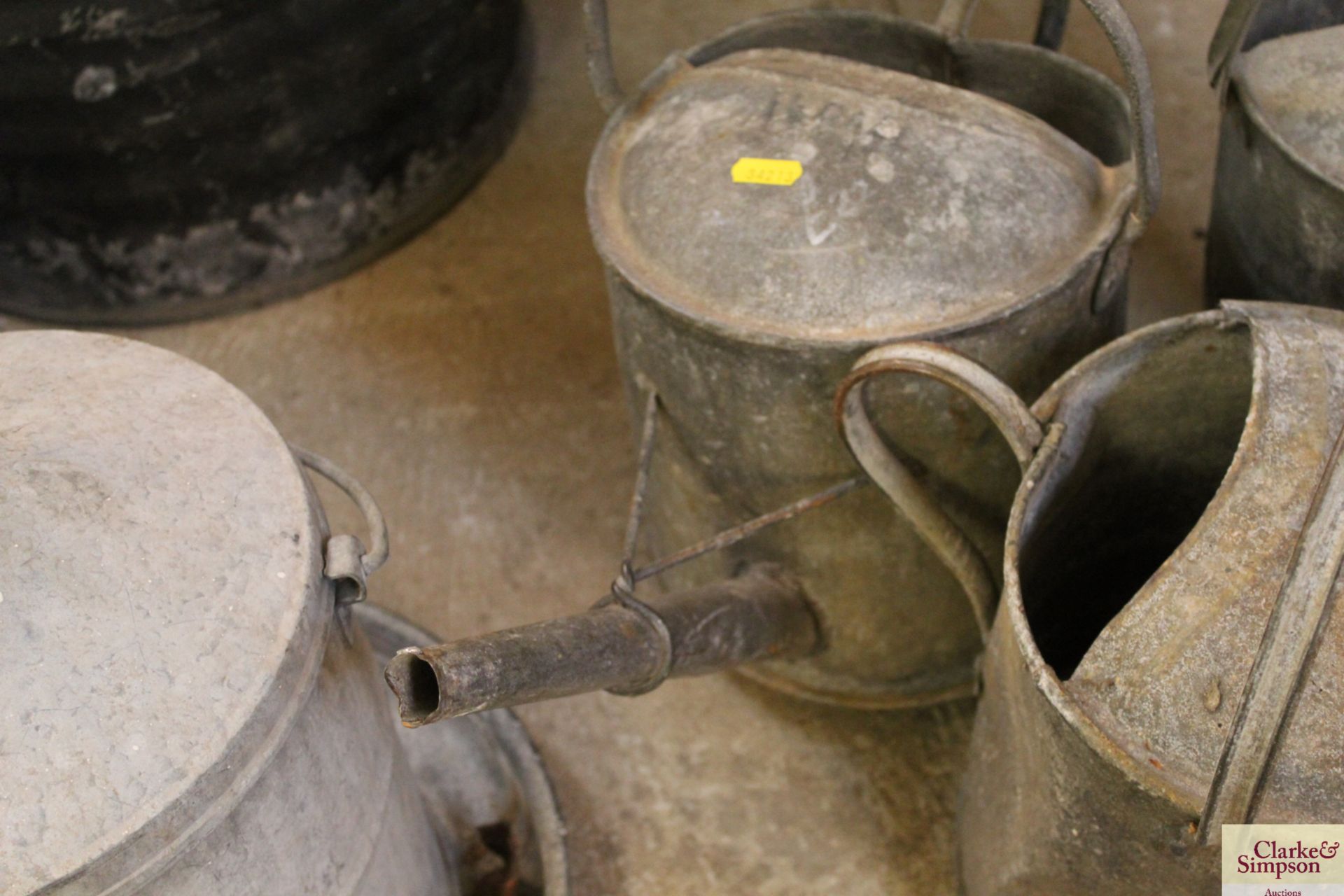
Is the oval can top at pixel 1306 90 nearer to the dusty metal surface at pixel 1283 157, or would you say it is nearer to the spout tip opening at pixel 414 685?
the dusty metal surface at pixel 1283 157

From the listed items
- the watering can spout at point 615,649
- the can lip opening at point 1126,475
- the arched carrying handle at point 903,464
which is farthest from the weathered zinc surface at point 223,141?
the can lip opening at point 1126,475

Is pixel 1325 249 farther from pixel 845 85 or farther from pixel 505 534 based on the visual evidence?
pixel 505 534

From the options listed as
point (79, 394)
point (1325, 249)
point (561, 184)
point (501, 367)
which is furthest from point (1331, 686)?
point (561, 184)

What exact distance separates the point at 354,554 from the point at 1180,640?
0.83 meters

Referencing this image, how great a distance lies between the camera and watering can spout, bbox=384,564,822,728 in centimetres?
127

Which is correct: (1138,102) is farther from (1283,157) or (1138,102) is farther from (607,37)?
(607,37)

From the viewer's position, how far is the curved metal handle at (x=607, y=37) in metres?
1.80

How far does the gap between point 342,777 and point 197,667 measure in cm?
27

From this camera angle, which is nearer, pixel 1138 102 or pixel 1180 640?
pixel 1180 640

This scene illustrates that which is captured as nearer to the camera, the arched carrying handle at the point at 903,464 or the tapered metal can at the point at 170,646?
the tapered metal can at the point at 170,646

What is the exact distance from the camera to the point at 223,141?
2.68 metres

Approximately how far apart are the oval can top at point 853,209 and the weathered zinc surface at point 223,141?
46.4 inches

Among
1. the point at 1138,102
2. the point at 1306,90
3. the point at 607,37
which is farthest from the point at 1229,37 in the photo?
the point at 607,37
